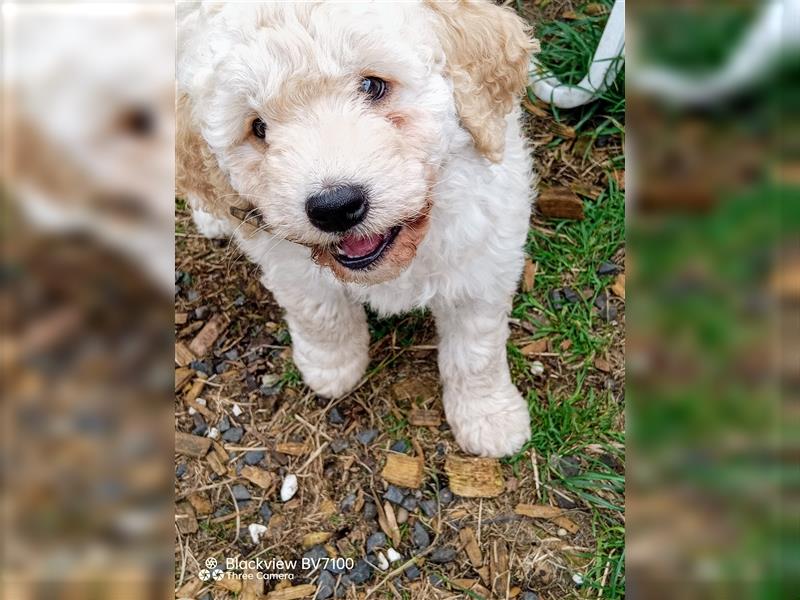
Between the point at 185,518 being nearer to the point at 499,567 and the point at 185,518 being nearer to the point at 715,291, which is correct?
the point at 499,567

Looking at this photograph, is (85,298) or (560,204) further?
(560,204)

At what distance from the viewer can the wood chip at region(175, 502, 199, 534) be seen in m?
2.84

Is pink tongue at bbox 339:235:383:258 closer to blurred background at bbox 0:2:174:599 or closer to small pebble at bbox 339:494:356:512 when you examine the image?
blurred background at bbox 0:2:174:599

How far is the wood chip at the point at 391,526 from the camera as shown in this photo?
281 cm

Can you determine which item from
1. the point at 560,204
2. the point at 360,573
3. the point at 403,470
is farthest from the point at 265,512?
the point at 560,204

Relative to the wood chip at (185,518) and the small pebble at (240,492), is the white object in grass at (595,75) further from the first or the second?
the wood chip at (185,518)

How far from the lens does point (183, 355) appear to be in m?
3.19

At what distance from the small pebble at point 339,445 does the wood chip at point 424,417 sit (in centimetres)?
30

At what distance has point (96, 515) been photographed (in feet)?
3.52

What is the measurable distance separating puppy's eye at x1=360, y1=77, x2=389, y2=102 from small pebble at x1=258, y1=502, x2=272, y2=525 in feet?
6.09

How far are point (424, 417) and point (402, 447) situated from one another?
0.17m

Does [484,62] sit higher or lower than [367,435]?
higher

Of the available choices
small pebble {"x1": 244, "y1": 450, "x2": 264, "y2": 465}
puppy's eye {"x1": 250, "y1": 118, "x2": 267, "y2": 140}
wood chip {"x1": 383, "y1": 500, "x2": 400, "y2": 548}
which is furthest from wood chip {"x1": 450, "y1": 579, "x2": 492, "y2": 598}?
puppy's eye {"x1": 250, "y1": 118, "x2": 267, "y2": 140}

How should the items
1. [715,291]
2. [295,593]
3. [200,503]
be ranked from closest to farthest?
1. [715,291]
2. [295,593]
3. [200,503]
